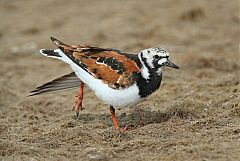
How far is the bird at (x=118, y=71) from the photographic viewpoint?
21.1 ft

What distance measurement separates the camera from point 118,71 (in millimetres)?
6535

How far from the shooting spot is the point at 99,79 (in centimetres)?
659

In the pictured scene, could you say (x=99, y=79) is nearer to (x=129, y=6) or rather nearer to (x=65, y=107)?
(x=65, y=107)

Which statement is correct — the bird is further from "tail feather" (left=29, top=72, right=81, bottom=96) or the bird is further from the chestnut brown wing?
"tail feather" (left=29, top=72, right=81, bottom=96)

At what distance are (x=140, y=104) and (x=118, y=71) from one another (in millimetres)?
1397

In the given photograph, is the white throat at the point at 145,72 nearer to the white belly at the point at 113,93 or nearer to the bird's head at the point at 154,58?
the bird's head at the point at 154,58

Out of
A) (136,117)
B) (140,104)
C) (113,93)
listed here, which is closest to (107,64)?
(113,93)

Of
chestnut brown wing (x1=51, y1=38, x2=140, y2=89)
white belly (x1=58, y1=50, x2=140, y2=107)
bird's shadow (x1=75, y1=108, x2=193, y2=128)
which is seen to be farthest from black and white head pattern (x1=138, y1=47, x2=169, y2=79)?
bird's shadow (x1=75, y1=108, x2=193, y2=128)

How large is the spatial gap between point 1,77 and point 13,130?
345 centimetres

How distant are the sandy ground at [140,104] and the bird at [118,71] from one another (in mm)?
416

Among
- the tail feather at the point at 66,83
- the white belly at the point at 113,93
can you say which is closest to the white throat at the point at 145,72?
the white belly at the point at 113,93

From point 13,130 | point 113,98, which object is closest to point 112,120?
point 113,98

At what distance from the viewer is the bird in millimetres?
6418

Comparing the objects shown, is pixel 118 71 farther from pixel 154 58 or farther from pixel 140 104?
pixel 140 104
